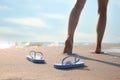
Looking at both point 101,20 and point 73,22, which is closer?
point 73,22

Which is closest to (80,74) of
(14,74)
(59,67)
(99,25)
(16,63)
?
(59,67)

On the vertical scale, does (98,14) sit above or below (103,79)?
above

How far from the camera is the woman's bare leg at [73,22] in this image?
4.87m

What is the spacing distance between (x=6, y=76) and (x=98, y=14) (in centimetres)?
300

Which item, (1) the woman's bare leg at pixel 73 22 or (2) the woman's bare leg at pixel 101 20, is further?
(2) the woman's bare leg at pixel 101 20

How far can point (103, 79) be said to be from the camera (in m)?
2.85

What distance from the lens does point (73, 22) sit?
4898 millimetres

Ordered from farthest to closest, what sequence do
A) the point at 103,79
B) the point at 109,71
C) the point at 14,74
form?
the point at 109,71 < the point at 14,74 < the point at 103,79

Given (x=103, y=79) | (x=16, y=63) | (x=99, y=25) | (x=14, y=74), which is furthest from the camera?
(x=99, y=25)

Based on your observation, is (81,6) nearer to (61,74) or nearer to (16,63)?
(16,63)

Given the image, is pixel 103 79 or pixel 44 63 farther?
pixel 44 63

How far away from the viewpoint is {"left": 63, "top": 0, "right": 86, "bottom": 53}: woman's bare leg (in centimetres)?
487

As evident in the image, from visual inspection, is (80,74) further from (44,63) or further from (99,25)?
(99,25)

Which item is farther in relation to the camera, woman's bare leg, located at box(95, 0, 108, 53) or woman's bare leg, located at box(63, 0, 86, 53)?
woman's bare leg, located at box(95, 0, 108, 53)
